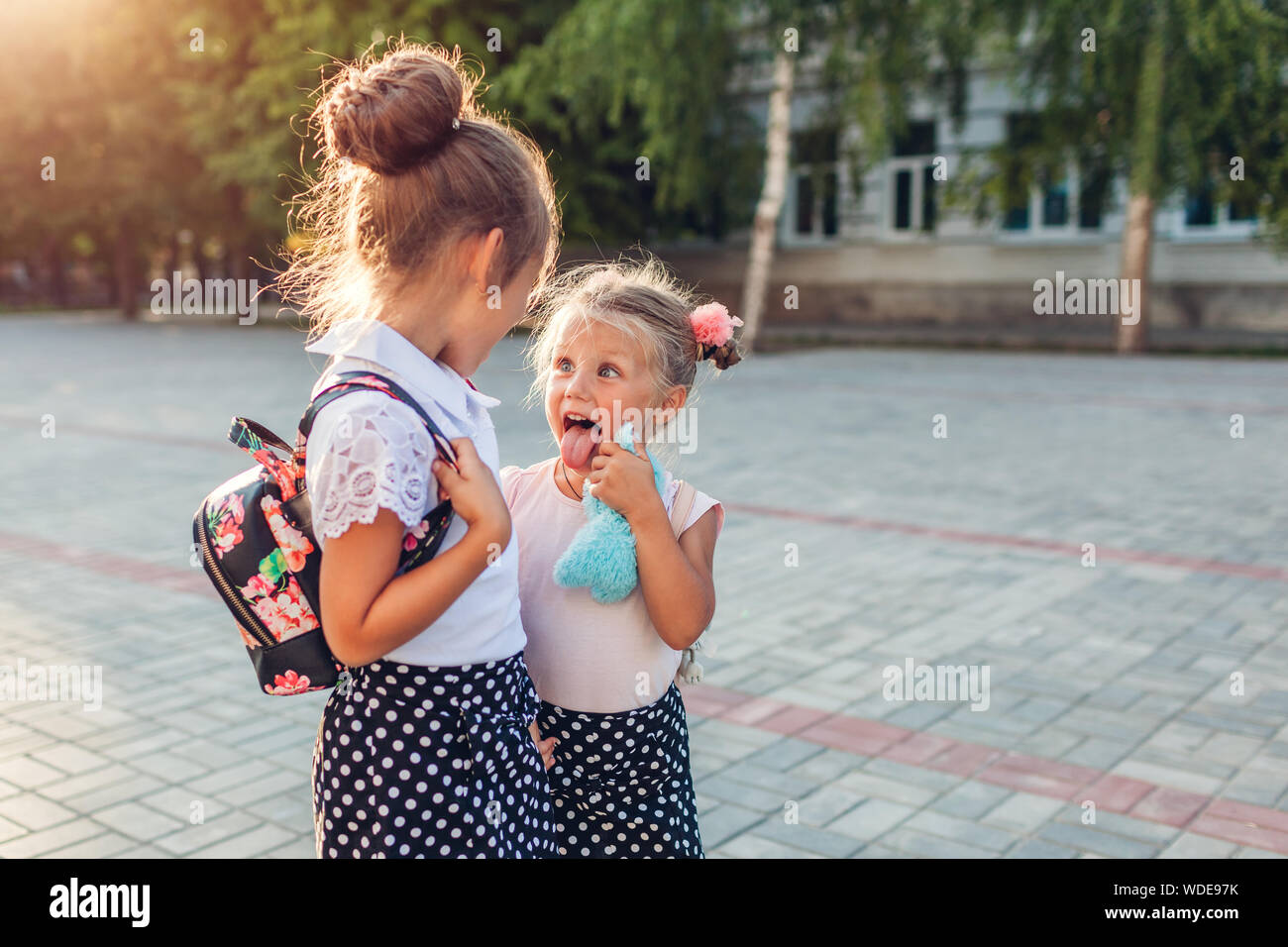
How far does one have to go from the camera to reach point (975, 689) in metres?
4.68

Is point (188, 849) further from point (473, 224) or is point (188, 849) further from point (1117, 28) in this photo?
point (1117, 28)

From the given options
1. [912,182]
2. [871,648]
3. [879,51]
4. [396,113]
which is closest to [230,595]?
[396,113]

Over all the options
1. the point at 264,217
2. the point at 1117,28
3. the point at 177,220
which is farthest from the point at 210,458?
the point at 177,220

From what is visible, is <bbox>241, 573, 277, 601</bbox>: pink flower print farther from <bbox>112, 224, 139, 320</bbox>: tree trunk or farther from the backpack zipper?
<bbox>112, 224, 139, 320</bbox>: tree trunk

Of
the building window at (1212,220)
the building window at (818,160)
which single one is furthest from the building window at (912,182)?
the building window at (1212,220)

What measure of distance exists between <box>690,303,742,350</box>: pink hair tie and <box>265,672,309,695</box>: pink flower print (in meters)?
0.83

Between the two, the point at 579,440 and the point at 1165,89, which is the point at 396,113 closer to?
the point at 579,440

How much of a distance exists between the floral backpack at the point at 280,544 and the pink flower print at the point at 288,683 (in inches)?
0.4

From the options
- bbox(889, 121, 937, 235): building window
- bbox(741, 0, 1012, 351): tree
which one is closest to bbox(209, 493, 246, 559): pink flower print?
bbox(741, 0, 1012, 351): tree

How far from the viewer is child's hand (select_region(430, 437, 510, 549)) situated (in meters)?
1.61

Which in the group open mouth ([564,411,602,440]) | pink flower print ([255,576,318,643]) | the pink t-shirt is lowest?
the pink t-shirt

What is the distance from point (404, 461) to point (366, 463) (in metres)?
0.05

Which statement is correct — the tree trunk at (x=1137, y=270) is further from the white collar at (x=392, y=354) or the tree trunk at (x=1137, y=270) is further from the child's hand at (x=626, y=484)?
the white collar at (x=392, y=354)

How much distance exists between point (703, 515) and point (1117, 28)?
16.2 metres
